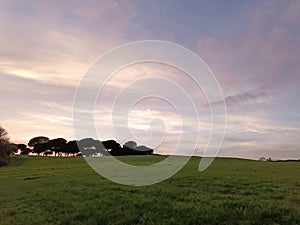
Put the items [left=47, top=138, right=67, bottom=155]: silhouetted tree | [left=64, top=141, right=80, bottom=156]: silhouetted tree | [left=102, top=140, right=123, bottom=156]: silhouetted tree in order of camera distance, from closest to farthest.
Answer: [left=102, top=140, right=123, bottom=156]: silhouetted tree, [left=64, top=141, right=80, bottom=156]: silhouetted tree, [left=47, top=138, right=67, bottom=155]: silhouetted tree

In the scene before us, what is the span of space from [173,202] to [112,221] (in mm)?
3667

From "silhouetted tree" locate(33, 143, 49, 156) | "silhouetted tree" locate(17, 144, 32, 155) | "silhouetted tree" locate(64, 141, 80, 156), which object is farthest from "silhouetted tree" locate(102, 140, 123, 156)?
"silhouetted tree" locate(17, 144, 32, 155)

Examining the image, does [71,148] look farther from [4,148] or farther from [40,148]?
[4,148]

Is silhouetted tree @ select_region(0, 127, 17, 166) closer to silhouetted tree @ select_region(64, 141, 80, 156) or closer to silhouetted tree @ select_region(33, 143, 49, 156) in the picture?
silhouetted tree @ select_region(64, 141, 80, 156)

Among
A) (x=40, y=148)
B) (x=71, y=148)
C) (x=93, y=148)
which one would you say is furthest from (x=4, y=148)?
(x=40, y=148)

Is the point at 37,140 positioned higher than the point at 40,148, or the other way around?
the point at 37,140

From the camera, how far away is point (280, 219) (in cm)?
1426

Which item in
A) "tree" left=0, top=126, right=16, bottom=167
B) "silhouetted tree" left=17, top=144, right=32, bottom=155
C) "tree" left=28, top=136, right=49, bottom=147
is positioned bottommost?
"tree" left=0, top=126, right=16, bottom=167

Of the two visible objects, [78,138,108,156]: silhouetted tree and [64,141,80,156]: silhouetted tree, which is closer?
[78,138,108,156]: silhouetted tree

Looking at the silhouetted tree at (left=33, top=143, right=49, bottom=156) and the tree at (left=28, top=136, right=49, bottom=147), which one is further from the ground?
the tree at (left=28, top=136, right=49, bottom=147)

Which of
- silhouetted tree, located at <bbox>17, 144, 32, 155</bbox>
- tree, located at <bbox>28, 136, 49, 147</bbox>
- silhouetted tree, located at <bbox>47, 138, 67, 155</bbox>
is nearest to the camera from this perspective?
silhouetted tree, located at <bbox>47, 138, 67, 155</bbox>

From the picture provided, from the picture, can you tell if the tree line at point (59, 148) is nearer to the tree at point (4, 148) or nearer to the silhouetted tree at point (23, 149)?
the silhouetted tree at point (23, 149)

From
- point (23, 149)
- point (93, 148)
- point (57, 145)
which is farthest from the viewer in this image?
point (23, 149)

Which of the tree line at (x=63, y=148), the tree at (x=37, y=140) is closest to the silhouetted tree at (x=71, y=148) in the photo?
the tree line at (x=63, y=148)
